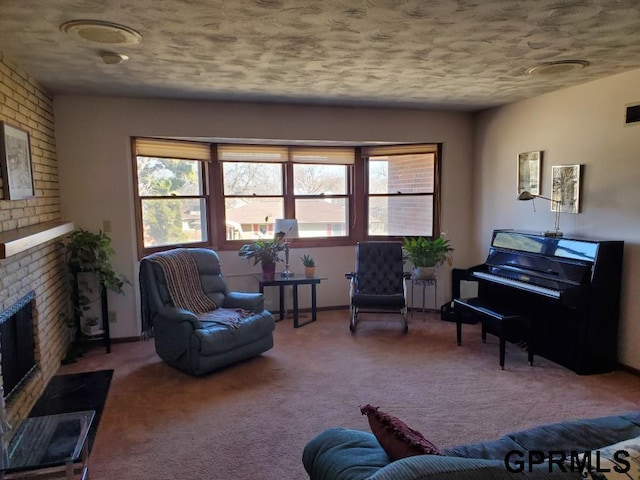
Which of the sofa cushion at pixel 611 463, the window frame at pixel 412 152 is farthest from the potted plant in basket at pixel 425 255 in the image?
the sofa cushion at pixel 611 463

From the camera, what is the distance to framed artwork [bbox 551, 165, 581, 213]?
3885mm

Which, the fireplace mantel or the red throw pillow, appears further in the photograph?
the fireplace mantel

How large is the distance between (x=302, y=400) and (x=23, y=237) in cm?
203

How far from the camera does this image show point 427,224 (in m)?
5.43

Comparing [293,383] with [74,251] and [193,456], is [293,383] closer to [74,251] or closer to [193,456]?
[193,456]

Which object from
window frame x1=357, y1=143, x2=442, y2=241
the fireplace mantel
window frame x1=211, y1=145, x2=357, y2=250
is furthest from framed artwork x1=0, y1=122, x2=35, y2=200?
window frame x1=357, y1=143, x2=442, y2=241

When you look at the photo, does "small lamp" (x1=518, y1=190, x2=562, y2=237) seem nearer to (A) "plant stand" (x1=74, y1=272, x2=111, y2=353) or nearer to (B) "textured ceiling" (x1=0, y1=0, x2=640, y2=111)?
(B) "textured ceiling" (x1=0, y1=0, x2=640, y2=111)

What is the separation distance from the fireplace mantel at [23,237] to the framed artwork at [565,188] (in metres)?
4.21

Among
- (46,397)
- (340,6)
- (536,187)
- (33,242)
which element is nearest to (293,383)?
(46,397)

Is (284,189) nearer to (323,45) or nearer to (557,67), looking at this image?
(323,45)

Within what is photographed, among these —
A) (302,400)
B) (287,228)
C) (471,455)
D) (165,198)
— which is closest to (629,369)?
(302,400)

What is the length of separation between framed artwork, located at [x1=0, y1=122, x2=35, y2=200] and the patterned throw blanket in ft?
3.70

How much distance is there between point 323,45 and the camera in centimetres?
272

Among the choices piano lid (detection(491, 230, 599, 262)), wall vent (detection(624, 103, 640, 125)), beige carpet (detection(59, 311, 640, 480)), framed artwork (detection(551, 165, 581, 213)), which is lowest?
beige carpet (detection(59, 311, 640, 480))
